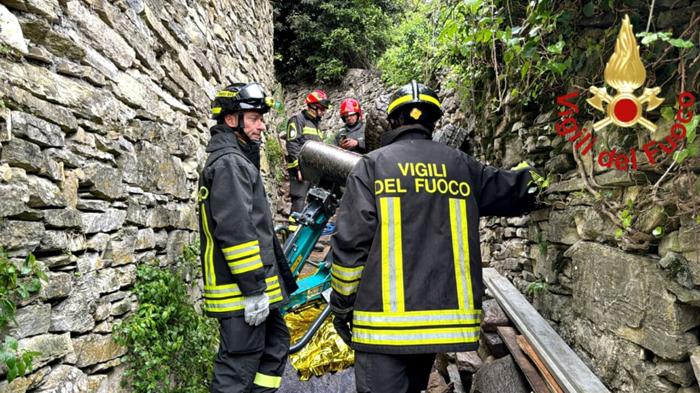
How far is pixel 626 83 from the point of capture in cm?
116

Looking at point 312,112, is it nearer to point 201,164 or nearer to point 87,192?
point 201,164

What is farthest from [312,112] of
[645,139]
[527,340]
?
[645,139]

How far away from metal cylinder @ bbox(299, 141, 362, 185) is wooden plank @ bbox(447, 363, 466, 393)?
5.54 feet

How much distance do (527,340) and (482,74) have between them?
6.16 ft

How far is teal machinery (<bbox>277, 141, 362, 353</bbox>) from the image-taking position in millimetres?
3543

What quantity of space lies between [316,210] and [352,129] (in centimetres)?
276

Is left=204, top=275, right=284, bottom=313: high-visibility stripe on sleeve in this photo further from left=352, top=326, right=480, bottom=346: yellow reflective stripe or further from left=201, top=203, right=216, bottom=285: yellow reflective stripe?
left=352, top=326, right=480, bottom=346: yellow reflective stripe

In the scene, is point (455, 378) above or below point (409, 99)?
below

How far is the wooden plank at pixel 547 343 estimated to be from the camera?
1751mm

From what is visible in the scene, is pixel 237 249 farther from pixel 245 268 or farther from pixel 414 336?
pixel 414 336

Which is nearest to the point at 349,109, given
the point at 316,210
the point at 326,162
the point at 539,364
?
the point at 326,162

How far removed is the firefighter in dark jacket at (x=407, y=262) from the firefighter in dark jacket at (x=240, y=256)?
588 mm

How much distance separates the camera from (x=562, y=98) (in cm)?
192

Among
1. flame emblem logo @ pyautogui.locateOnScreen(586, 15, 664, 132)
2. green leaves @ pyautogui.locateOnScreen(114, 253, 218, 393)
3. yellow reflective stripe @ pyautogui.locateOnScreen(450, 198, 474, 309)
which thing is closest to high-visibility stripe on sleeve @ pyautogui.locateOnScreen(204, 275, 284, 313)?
green leaves @ pyautogui.locateOnScreen(114, 253, 218, 393)
